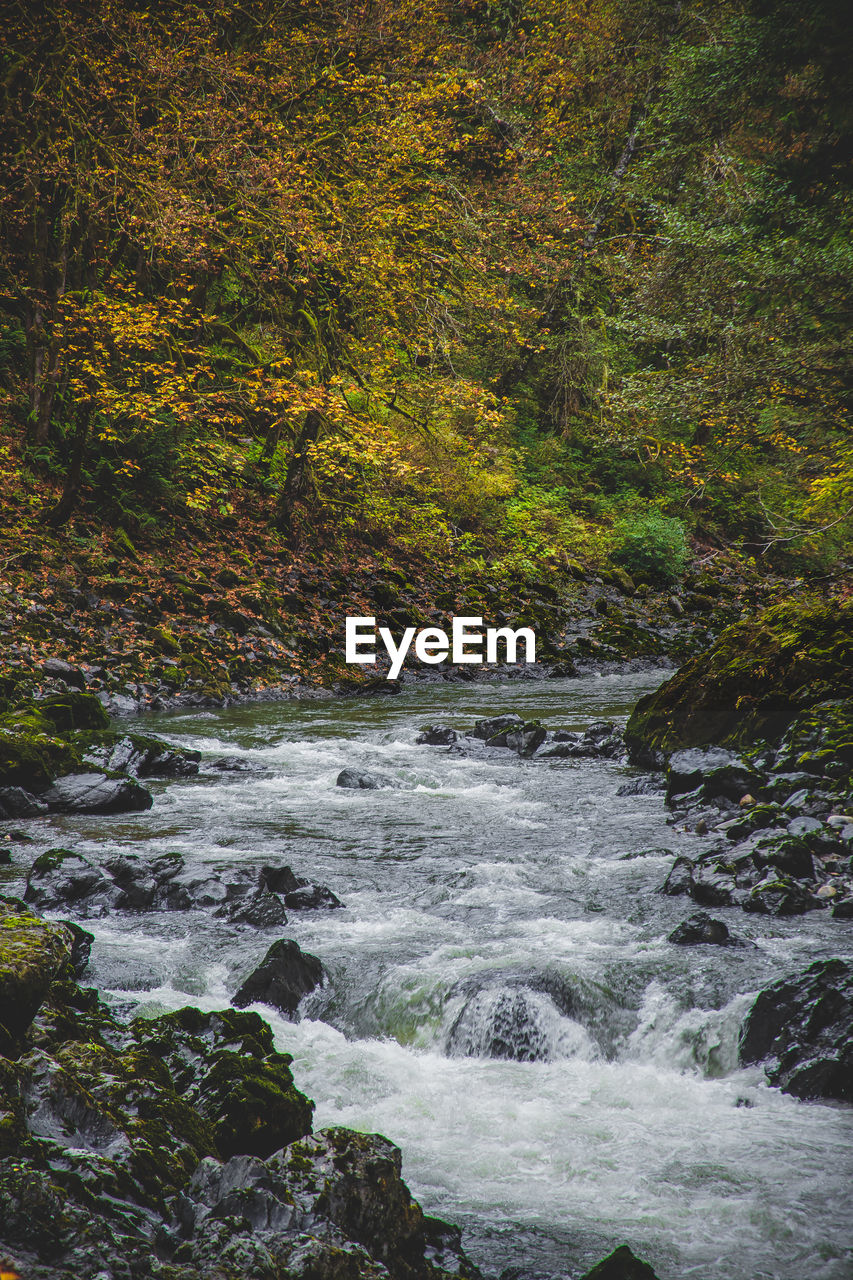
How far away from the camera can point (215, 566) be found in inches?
641

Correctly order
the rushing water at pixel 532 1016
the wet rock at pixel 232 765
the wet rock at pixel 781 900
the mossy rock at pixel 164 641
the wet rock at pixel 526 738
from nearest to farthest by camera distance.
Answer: the rushing water at pixel 532 1016 → the wet rock at pixel 781 900 → the wet rock at pixel 232 765 → the wet rock at pixel 526 738 → the mossy rock at pixel 164 641

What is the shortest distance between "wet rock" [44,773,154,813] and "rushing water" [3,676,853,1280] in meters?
0.33

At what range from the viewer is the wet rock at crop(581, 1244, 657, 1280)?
2.52 metres

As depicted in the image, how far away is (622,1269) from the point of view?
2.53m

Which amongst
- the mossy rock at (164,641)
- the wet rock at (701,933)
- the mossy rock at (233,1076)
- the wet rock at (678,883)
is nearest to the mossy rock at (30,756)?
the mossy rock at (164,641)

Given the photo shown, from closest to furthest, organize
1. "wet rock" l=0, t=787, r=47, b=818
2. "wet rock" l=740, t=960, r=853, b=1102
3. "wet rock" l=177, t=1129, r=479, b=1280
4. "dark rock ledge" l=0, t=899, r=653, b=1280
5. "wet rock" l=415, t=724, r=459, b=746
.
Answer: "dark rock ledge" l=0, t=899, r=653, b=1280 < "wet rock" l=177, t=1129, r=479, b=1280 < "wet rock" l=740, t=960, r=853, b=1102 < "wet rock" l=0, t=787, r=47, b=818 < "wet rock" l=415, t=724, r=459, b=746

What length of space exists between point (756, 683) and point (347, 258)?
11555 mm

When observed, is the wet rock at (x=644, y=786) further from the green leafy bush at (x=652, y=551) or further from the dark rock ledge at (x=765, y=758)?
the green leafy bush at (x=652, y=551)

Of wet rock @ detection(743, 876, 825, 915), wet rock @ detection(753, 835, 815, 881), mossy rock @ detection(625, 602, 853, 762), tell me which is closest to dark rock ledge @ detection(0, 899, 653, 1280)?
wet rock @ detection(743, 876, 825, 915)

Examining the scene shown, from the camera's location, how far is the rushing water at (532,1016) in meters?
3.18

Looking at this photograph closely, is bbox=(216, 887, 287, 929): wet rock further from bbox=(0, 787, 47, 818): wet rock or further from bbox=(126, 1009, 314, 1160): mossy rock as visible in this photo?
bbox=(0, 787, 47, 818): wet rock

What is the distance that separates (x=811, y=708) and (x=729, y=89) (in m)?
7.63

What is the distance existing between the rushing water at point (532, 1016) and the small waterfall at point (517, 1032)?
0.01 m

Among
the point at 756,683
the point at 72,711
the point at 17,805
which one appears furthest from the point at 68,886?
the point at 756,683
